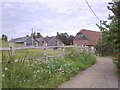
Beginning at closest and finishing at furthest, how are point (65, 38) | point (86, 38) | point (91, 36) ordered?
point (86, 38) → point (91, 36) → point (65, 38)

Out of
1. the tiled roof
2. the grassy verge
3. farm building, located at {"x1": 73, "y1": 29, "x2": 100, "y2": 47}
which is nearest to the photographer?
the grassy verge

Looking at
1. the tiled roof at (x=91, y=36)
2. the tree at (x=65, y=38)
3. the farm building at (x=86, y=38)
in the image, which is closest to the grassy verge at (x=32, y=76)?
the farm building at (x=86, y=38)

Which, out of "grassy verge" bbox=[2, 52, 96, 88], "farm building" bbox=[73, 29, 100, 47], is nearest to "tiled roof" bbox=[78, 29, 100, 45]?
"farm building" bbox=[73, 29, 100, 47]

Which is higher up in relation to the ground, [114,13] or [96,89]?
[114,13]

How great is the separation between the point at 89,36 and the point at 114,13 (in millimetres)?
47836

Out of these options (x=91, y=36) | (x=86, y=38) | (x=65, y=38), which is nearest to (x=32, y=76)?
(x=86, y=38)

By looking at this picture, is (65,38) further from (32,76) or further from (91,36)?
(32,76)

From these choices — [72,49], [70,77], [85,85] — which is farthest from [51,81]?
[72,49]

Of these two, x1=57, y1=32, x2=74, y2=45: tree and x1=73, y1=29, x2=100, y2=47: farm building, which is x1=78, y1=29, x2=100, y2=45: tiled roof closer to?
x1=73, y1=29, x2=100, y2=47: farm building

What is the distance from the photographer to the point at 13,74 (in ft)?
32.5

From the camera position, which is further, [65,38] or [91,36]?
[65,38]

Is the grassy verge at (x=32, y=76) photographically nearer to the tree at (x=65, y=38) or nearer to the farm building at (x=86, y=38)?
the farm building at (x=86, y=38)

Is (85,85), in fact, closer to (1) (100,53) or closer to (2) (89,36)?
(1) (100,53)

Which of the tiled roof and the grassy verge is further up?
the tiled roof
